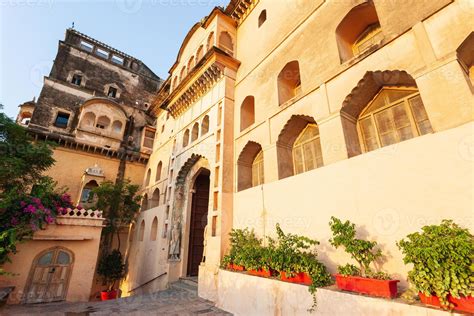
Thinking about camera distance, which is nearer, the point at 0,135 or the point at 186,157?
the point at 0,135

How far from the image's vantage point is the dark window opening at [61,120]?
605 inches

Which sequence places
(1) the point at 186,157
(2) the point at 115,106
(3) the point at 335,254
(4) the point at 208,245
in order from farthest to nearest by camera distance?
(2) the point at 115,106 → (1) the point at 186,157 → (4) the point at 208,245 → (3) the point at 335,254

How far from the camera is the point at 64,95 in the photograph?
1644cm

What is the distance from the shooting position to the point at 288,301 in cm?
427

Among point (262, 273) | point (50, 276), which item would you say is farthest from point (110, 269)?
point (262, 273)

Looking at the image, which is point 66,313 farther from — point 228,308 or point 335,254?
A: point 335,254

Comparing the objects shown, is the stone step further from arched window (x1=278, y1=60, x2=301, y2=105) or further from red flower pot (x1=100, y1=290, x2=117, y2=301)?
arched window (x1=278, y1=60, x2=301, y2=105)

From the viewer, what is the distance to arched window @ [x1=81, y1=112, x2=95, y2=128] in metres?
15.8

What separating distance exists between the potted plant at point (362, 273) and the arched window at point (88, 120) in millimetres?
17495

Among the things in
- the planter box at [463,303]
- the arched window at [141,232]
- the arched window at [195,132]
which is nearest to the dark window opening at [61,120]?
the arched window at [141,232]

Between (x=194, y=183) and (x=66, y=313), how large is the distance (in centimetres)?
616

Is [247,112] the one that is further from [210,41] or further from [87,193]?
[87,193]

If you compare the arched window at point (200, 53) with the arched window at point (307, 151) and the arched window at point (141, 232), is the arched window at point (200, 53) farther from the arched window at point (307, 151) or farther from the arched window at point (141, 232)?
the arched window at point (141, 232)

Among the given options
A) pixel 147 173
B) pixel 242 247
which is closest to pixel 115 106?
pixel 147 173
